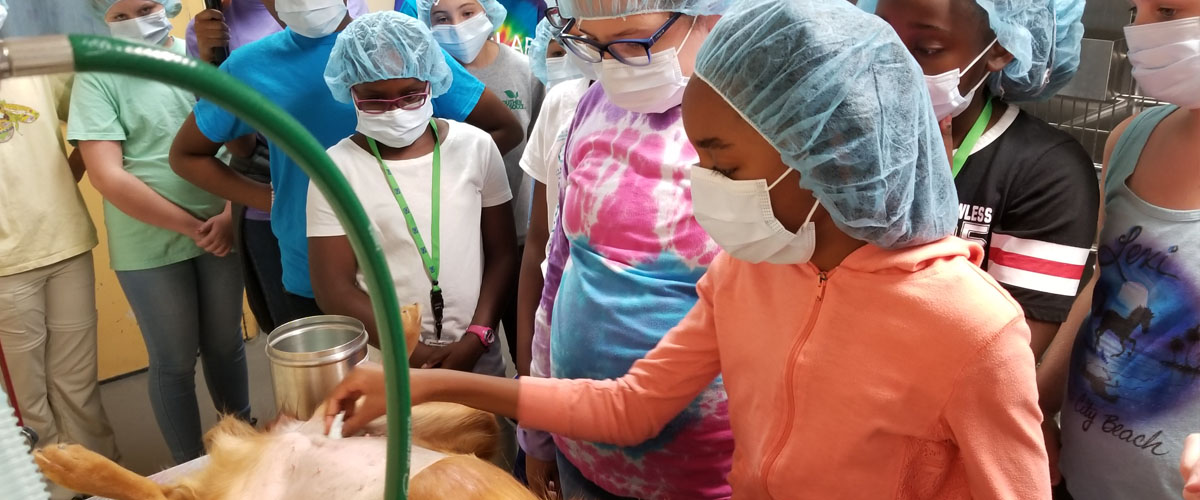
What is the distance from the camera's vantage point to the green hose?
17.0 inches

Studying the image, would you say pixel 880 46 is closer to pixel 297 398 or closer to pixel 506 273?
pixel 297 398

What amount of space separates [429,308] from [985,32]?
1193 mm

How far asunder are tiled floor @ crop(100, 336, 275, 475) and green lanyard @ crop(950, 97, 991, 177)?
2267 mm

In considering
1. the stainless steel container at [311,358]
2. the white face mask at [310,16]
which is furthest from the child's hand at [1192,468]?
the white face mask at [310,16]

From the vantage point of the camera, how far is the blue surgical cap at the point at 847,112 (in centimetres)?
80

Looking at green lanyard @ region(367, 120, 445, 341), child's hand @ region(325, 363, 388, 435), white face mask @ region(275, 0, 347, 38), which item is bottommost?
green lanyard @ region(367, 120, 445, 341)

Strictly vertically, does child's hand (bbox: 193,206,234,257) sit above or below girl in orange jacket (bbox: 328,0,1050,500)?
below

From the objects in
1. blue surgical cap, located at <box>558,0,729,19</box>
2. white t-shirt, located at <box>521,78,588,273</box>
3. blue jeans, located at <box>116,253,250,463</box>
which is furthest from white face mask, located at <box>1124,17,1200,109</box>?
blue jeans, located at <box>116,253,250,463</box>

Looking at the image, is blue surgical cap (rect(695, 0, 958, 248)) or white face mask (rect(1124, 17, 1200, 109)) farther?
white face mask (rect(1124, 17, 1200, 109))

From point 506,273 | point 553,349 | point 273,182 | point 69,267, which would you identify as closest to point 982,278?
point 553,349

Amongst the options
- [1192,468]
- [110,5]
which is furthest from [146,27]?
[1192,468]

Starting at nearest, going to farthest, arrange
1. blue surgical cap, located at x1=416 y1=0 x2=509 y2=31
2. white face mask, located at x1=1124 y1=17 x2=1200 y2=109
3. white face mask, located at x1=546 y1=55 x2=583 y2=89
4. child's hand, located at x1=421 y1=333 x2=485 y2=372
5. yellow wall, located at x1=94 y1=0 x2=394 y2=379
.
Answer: white face mask, located at x1=1124 y1=17 x2=1200 y2=109 < child's hand, located at x1=421 y1=333 x2=485 y2=372 < white face mask, located at x1=546 y1=55 x2=583 y2=89 < blue surgical cap, located at x1=416 y1=0 x2=509 y2=31 < yellow wall, located at x1=94 y1=0 x2=394 y2=379

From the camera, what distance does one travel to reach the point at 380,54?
5.60 feet

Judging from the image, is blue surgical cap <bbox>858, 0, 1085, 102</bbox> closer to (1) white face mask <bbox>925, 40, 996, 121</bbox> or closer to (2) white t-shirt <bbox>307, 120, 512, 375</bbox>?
(1) white face mask <bbox>925, 40, 996, 121</bbox>
